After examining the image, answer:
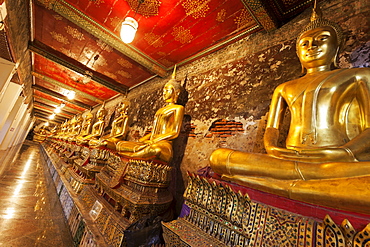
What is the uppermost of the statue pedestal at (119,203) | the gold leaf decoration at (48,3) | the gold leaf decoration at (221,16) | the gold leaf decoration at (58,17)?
the gold leaf decoration at (221,16)

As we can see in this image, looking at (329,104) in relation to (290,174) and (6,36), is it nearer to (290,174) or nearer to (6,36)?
(290,174)

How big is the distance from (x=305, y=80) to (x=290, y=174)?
105 centimetres

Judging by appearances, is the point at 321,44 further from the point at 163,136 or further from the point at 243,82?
the point at 163,136

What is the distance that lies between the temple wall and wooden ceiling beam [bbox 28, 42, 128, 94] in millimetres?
3059

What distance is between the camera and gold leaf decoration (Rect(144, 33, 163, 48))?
3.04m

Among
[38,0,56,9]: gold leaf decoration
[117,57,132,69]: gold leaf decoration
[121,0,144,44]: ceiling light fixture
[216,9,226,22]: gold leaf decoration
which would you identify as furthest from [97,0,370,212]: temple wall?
[38,0,56,9]: gold leaf decoration

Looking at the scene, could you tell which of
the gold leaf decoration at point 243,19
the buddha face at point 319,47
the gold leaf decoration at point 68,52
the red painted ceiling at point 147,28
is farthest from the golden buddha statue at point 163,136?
the gold leaf decoration at point 68,52

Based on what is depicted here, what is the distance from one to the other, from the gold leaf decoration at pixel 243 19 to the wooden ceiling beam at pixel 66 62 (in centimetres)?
412

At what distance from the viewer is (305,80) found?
63.5 inches

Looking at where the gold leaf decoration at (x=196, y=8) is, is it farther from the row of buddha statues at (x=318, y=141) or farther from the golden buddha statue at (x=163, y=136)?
the row of buddha statues at (x=318, y=141)

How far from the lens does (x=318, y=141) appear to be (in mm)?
1334

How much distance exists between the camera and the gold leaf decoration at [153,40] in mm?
3036

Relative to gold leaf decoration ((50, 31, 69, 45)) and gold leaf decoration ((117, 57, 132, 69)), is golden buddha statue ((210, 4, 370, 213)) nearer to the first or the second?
gold leaf decoration ((117, 57, 132, 69))

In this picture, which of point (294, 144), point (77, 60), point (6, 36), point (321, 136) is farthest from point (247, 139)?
point (77, 60)
